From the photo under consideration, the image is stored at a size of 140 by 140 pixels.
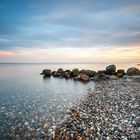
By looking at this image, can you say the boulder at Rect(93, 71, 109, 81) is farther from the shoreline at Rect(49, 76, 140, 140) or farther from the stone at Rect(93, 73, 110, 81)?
the shoreline at Rect(49, 76, 140, 140)

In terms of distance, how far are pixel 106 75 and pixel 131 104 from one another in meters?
27.5

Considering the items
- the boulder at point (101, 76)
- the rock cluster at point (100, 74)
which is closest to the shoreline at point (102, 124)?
the rock cluster at point (100, 74)

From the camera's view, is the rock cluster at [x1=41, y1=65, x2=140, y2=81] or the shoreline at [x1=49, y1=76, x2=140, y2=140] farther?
the rock cluster at [x1=41, y1=65, x2=140, y2=81]

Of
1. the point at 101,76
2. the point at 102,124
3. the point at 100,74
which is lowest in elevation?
the point at 102,124

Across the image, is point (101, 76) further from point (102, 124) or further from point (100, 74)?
point (102, 124)

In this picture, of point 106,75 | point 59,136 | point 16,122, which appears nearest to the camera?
point 59,136

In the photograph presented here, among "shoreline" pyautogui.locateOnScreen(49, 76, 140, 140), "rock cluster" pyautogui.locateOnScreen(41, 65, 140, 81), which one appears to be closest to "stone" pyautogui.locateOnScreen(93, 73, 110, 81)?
"rock cluster" pyautogui.locateOnScreen(41, 65, 140, 81)

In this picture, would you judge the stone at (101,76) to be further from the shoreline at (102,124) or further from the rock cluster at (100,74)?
the shoreline at (102,124)

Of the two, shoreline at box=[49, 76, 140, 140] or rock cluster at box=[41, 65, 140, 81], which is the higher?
rock cluster at box=[41, 65, 140, 81]

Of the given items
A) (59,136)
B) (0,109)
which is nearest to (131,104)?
(59,136)

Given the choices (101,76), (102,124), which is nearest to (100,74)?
(101,76)

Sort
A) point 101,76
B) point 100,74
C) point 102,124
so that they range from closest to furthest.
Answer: point 102,124
point 101,76
point 100,74

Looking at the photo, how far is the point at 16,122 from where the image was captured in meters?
12.2

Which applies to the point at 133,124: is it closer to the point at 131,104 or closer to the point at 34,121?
the point at 131,104
